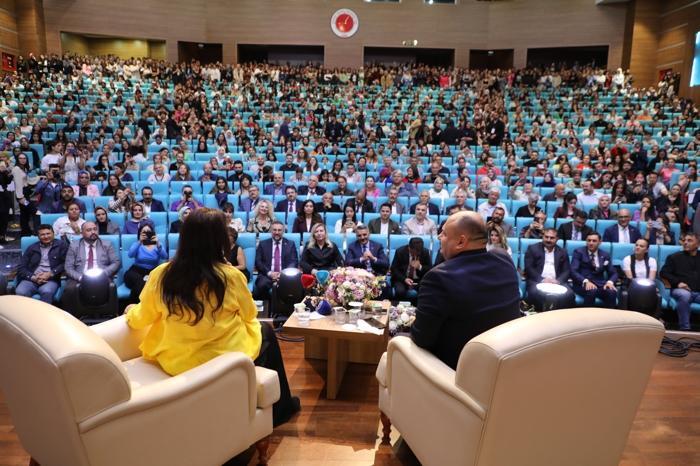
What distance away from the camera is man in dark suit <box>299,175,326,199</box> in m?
6.75

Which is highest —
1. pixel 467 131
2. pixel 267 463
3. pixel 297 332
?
pixel 467 131

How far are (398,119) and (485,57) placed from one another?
1027 cm

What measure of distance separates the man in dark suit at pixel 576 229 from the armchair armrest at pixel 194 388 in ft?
14.0

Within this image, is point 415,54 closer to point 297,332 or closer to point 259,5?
point 259,5

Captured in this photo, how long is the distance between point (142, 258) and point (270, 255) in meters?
1.11

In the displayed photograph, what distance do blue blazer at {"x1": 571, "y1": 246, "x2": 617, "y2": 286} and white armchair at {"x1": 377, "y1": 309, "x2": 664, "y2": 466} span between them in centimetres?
288

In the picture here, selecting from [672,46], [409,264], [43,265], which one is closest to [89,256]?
[43,265]

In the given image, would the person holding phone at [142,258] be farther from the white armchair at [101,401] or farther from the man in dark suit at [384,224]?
the white armchair at [101,401]

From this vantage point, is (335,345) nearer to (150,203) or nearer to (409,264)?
(409,264)

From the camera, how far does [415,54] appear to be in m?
20.2

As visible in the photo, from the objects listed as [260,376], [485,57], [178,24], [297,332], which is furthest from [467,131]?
[178,24]

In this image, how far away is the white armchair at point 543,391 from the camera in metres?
1.54

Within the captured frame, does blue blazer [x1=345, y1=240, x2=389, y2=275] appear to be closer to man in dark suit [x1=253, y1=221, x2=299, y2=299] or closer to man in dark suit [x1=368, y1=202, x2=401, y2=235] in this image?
man in dark suit [x1=253, y1=221, x2=299, y2=299]

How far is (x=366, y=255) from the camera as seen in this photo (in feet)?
15.1
